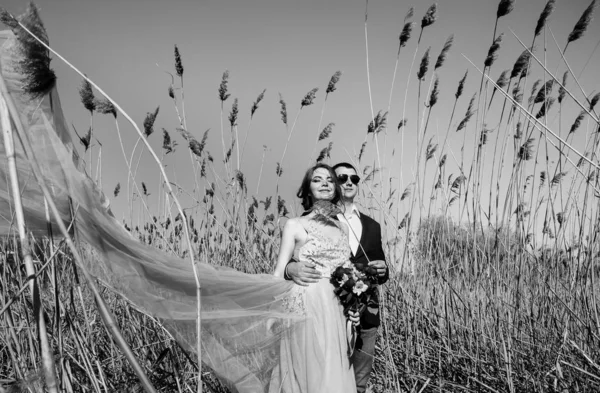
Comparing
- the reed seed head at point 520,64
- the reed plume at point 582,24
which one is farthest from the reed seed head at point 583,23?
the reed seed head at point 520,64

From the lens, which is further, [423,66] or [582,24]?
[423,66]

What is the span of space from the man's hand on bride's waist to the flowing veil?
2.7 inches

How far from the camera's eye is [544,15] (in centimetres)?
226

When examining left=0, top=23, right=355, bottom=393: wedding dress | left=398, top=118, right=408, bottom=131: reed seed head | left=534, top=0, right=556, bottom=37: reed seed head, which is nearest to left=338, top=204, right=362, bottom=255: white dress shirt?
left=0, top=23, right=355, bottom=393: wedding dress

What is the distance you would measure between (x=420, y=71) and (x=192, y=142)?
149 centimetres

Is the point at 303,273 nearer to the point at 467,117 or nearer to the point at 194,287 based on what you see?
the point at 194,287

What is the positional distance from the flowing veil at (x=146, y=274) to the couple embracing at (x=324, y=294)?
0.05 metres

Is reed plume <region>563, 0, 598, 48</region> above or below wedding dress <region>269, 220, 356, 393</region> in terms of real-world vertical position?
above

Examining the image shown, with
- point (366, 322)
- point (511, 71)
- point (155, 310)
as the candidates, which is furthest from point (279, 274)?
point (511, 71)

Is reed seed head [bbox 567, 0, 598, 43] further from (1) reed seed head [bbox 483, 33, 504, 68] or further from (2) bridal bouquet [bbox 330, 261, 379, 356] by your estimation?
(2) bridal bouquet [bbox 330, 261, 379, 356]

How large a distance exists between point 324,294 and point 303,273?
0.48ft

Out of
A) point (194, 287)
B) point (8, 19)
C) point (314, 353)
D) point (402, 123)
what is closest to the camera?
point (8, 19)

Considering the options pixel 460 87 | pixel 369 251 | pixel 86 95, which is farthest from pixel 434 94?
pixel 86 95

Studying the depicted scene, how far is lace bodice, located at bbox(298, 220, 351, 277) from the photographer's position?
2383mm
